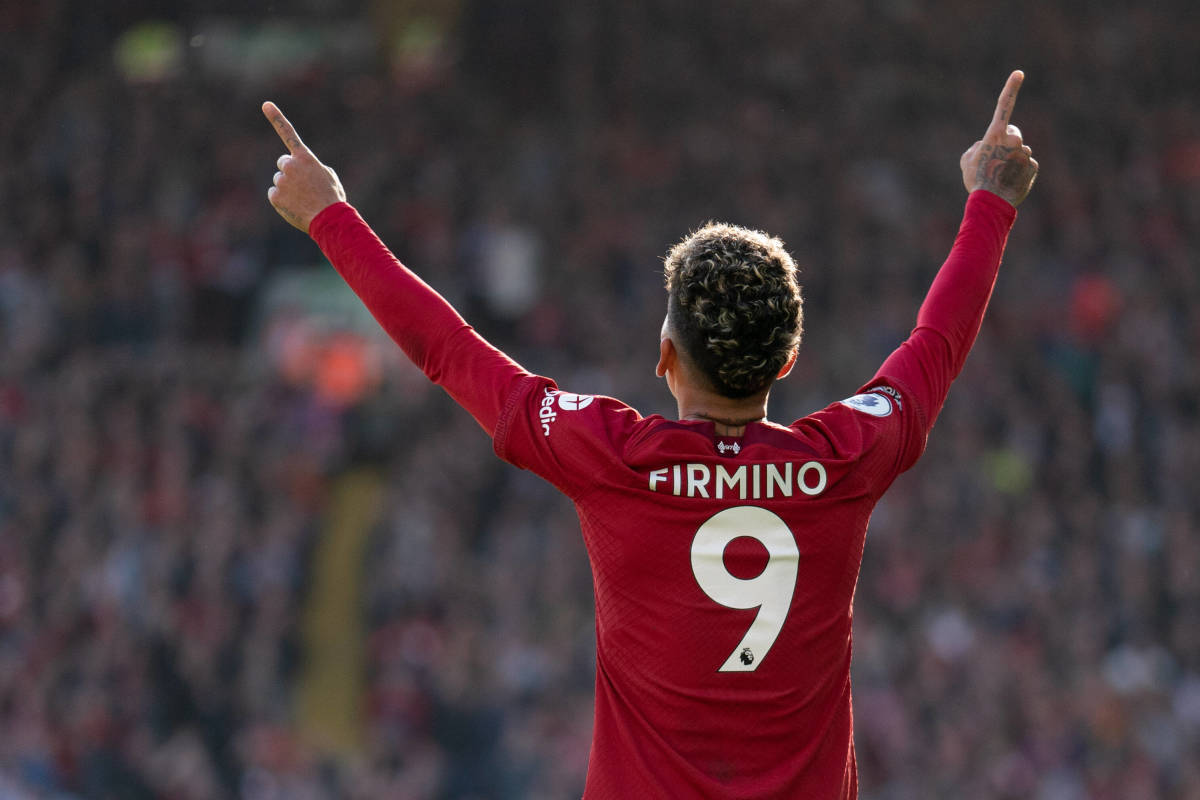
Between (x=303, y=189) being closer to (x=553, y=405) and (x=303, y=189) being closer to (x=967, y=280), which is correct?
(x=553, y=405)

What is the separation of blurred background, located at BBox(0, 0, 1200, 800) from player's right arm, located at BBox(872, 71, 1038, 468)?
7233 millimetres

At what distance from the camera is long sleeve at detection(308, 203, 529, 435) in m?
2.35

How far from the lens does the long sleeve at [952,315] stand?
98.3 inches

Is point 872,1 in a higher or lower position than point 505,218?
higher

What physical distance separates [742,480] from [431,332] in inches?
23.0

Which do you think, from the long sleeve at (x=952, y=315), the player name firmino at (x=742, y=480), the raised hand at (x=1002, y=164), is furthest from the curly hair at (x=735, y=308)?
the raised hand at (x=1002, y=164)

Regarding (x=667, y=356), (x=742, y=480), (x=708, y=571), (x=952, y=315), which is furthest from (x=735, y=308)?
(x=952, y=315)

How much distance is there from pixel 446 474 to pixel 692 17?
6.71 meters

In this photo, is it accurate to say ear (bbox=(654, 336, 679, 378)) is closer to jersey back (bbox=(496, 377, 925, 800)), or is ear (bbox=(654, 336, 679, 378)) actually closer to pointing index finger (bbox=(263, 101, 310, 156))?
jersey back (bbox=(496, 377, 925, 800))

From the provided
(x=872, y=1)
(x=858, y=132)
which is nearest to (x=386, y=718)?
(x=858, y=132)

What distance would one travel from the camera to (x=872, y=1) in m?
15.7

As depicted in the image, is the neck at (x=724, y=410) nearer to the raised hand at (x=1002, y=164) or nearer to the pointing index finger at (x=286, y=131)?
the raised hand at (x=1002, y=164)

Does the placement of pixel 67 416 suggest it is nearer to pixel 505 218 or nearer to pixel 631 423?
pixel 505 218

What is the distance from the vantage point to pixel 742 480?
2.29 metres
